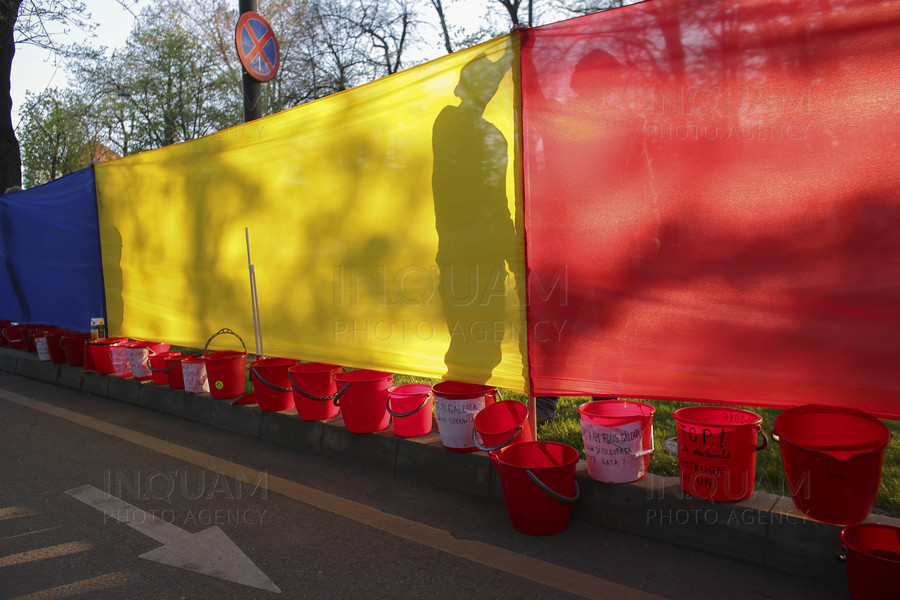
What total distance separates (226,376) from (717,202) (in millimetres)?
4307

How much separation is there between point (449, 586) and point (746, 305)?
6.50 ft

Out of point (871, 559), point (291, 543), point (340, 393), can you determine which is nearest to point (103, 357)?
point (340, 393)

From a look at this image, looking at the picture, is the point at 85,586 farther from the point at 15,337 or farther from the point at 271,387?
the point at 15,337

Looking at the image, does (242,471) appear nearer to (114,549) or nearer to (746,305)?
(114,549)

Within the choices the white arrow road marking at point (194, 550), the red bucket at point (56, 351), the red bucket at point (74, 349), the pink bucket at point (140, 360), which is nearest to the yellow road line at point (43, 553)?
the white arrow road marking at point (194, 550)

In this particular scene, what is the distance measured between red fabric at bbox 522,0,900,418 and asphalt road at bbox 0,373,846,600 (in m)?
0.90

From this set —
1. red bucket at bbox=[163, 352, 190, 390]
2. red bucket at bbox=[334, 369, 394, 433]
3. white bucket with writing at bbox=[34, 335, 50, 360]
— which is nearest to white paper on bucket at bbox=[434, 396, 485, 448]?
red bucket at bbox=[334, 369, 394, 433]

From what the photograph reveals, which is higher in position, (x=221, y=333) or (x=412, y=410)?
(x=221, y=333)

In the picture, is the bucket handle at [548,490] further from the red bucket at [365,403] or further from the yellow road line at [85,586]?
the yellow road line at [85,586]

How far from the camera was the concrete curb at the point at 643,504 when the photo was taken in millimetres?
2707

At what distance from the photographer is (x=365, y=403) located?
4.33 metres

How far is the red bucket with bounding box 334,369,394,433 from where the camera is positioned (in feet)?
14.1

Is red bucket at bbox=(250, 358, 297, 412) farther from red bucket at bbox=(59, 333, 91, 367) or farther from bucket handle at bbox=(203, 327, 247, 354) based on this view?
red bucket at bbox=(59, 333, 91, 367)

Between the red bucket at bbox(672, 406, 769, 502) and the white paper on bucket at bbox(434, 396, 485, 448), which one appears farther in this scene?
the white paper on bucket at bbox(434, 396, 485, 448)
